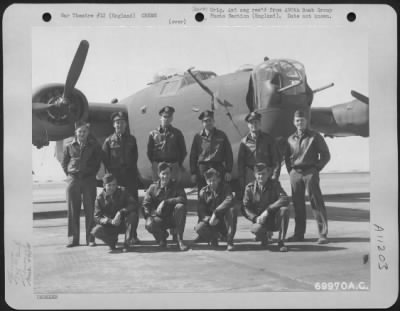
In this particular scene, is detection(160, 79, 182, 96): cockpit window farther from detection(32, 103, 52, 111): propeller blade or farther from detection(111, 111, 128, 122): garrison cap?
detection(32, 103, 52, 111): propeller blade

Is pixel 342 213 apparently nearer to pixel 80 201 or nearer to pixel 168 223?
pixel 168 223

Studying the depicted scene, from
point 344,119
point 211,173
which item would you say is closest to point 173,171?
point 211,173

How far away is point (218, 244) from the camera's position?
6.29 meters

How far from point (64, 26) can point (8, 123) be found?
141 centimetres

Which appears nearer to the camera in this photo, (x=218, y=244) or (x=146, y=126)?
(x=218, y=244)

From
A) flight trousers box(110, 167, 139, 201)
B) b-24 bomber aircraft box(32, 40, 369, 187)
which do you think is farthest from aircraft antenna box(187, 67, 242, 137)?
flight trousers box(110, 167, 139, 201)

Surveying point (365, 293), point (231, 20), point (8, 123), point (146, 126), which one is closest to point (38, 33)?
point (8, 123)

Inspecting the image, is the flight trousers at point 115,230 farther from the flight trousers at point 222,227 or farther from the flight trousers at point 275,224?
the flight trousers at point 275,224

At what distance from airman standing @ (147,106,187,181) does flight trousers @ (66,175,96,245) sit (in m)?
0.85

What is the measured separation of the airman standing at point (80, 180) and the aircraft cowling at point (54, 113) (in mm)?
406

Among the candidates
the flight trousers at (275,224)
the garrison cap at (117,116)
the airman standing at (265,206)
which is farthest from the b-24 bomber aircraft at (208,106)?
the flight trousers at (275,224)

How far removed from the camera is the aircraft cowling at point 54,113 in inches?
246

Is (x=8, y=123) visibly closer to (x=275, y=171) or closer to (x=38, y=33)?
(x=38, y=33)

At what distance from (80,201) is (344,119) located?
13.1ft
